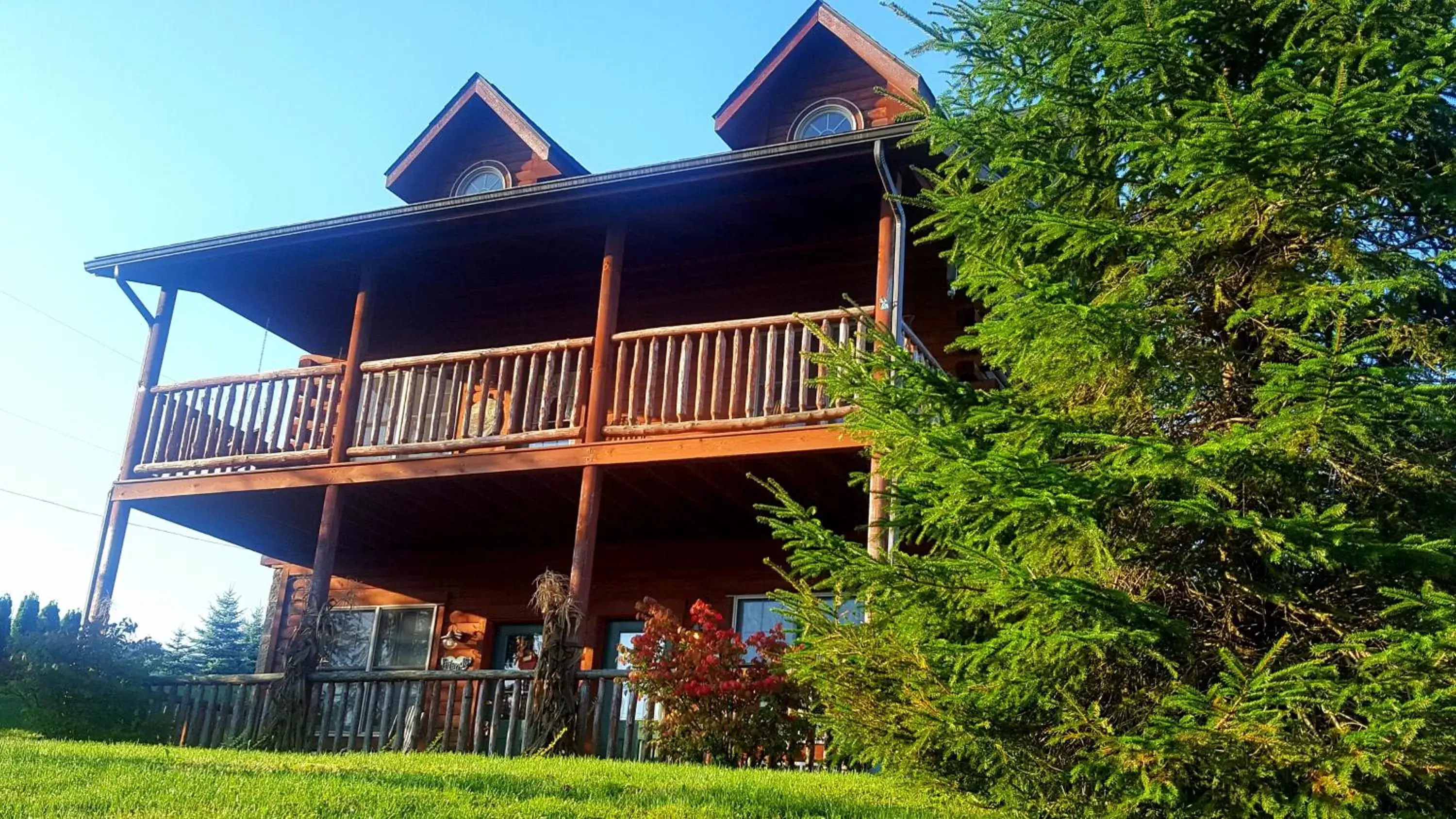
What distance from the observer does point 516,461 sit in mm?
11531

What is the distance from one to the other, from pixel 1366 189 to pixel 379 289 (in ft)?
38.3

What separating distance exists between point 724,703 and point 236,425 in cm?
649

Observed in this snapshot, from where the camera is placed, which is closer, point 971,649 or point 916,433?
point 971,649

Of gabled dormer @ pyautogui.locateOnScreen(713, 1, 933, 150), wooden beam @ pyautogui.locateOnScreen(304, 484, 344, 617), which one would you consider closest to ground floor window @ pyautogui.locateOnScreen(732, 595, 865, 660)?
wooden beam @ pyautogui.locateOnScreen(304, 484, 344, 617)

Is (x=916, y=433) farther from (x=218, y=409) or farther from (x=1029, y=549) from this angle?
(x=218, y=409)

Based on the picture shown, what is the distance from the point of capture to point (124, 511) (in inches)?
516

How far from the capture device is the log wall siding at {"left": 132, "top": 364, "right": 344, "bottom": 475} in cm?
1266

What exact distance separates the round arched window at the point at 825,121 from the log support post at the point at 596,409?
10.1ft

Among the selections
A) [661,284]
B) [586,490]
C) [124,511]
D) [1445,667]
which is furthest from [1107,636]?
[124,511]

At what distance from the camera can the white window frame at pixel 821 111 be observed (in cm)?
1391

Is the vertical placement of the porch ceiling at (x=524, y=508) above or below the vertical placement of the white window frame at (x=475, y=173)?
below

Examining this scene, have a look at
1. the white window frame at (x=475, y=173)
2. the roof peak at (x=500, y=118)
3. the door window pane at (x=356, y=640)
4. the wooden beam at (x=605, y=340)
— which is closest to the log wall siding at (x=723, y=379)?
the wooden beam at (x=605, y=340)

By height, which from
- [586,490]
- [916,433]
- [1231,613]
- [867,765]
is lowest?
[867,765]

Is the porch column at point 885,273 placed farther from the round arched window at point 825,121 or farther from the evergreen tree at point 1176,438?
the evergreen tree at point 1176,438
